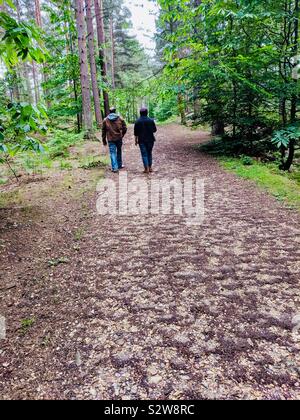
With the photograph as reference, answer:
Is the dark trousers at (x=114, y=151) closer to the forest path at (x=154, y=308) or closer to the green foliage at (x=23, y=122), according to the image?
the forest path at (x=154, y=308)

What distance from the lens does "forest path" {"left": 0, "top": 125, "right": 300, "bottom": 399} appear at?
7.80 ft

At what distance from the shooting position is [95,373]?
8.08 feet

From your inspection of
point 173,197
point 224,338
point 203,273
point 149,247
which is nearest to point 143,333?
point 224,338

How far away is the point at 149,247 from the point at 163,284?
3.49 ft

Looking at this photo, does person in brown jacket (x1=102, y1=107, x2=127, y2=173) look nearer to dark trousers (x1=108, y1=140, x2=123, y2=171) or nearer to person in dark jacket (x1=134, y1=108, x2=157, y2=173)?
dark trousers (x1=108, y1=140, x2=123, y2=171)

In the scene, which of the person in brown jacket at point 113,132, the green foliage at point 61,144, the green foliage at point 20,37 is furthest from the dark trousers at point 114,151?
the green foliage at point 20,37

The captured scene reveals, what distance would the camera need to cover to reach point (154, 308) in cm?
320

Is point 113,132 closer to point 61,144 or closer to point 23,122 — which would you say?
point 61,144

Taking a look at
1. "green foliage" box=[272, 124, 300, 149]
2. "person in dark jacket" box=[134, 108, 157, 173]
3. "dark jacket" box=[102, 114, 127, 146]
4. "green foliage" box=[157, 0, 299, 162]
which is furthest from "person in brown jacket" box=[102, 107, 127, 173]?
"green foliage" box=[272, 124, 300, 149]

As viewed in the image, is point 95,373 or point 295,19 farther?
point 295,19

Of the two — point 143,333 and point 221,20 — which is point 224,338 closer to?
point 143,333

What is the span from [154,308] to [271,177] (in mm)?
6076

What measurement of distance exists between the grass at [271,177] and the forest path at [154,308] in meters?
1.08

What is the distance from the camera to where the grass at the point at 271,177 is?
665 cm
